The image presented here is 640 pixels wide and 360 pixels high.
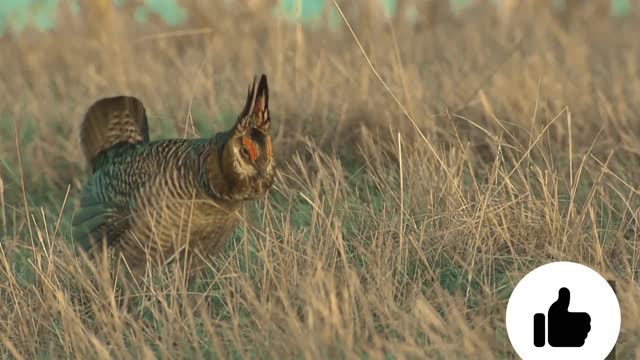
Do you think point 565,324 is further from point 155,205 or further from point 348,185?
point 348,185

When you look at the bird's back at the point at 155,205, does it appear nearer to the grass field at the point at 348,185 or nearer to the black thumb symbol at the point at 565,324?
the grass field at the point at 348,185

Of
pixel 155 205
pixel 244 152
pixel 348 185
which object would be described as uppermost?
pixel 244 152

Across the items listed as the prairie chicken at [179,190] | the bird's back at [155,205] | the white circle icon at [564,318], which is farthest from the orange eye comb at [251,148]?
the white circle icon at [564,318]

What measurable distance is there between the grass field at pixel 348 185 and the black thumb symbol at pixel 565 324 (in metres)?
0.17

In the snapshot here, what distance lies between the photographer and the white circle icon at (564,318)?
8.12 ft

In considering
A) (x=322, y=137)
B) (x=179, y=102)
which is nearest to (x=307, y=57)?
(x=179, y=102)

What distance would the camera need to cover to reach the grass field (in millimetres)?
2936

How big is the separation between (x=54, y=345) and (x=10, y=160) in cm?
244

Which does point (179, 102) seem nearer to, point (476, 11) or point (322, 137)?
point (322, 137)

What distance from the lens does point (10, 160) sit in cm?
542

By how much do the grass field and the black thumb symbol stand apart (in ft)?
0.55

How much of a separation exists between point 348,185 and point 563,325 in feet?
7.11

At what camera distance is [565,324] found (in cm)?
249

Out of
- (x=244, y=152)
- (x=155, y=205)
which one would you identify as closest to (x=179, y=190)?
(x=155, y=205)
